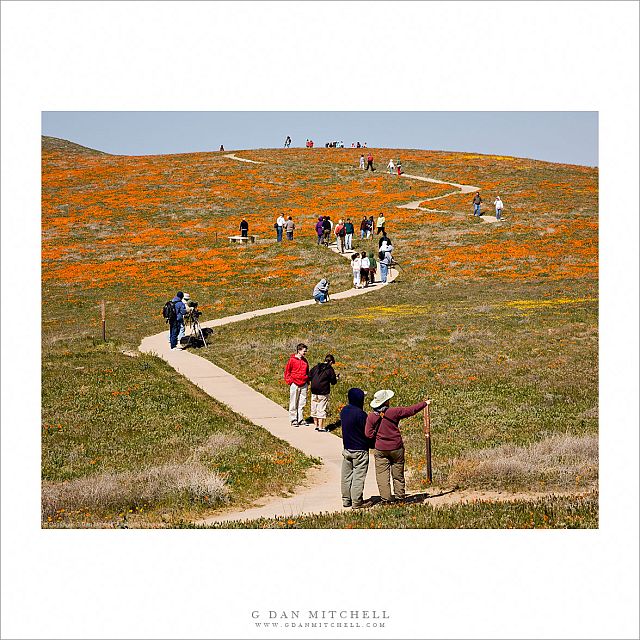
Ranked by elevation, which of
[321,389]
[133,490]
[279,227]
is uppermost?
[279,227]

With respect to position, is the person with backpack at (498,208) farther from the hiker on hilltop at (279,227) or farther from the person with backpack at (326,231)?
the hiker on hilltop at (279,227)

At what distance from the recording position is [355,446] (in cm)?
1286

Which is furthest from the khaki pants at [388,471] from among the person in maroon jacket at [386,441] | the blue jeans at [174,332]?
the blue jeans at [174,332]

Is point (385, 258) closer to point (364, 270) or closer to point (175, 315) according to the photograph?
point (364, 270)

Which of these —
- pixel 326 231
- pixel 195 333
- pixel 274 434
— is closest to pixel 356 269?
pixel 326 231

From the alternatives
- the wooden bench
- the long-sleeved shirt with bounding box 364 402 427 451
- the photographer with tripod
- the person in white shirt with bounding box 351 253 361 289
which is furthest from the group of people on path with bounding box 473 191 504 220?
the long-sleeved shirt with bounding box 364 402 427 451

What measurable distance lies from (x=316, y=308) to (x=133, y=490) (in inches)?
854

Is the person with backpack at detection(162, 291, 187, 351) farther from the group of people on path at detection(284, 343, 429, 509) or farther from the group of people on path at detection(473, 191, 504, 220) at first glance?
the group of people on path at detection(473, 191, 504, 220)

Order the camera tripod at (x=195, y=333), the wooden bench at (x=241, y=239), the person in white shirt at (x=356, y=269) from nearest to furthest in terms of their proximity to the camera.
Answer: the camera tripod at (x=195, y=333)
the person in white shirt at (x=356, y=269)
the wooden bench at (x=241, y=239)

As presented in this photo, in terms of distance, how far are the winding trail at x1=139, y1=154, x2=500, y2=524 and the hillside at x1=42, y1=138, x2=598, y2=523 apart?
1.66 feet

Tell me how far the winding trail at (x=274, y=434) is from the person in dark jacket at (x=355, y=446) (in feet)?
1.42

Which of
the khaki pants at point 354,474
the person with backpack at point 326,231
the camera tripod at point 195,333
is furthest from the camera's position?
the person with backpack at point 326,231

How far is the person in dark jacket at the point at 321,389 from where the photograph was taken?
59.1 ft

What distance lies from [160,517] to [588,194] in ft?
199
